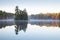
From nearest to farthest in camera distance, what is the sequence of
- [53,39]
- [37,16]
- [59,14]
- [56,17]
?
[53,39] → [59,14] → [56,17] → [37,16]

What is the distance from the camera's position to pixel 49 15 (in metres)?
77.9

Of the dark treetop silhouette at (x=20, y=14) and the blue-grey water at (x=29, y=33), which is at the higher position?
the blue-grey water at (x=29, y=33)

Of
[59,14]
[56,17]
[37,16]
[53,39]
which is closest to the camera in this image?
[53,39]

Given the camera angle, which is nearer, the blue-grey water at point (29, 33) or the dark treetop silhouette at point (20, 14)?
the blue-grey water at point (29, 33)

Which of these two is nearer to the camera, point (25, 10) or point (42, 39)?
point (42, 39)

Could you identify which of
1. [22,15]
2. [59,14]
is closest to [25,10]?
[22,15]

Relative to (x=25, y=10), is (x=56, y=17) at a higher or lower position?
lower

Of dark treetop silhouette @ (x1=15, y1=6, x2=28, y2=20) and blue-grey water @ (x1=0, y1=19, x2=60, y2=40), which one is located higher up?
blue-grey water @ (x1=0, y1=19, x2=60, y2=40)

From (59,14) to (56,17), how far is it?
5.87m

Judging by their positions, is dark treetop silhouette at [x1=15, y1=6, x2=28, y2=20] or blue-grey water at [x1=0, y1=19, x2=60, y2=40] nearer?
blue-grey water at [x1=0, y1=19, x2=60, y2=40]

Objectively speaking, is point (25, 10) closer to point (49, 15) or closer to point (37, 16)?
point (49, 15)

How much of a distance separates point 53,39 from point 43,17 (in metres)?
75.8

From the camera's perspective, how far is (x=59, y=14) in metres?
73.8

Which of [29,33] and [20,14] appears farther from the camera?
[20,14]
